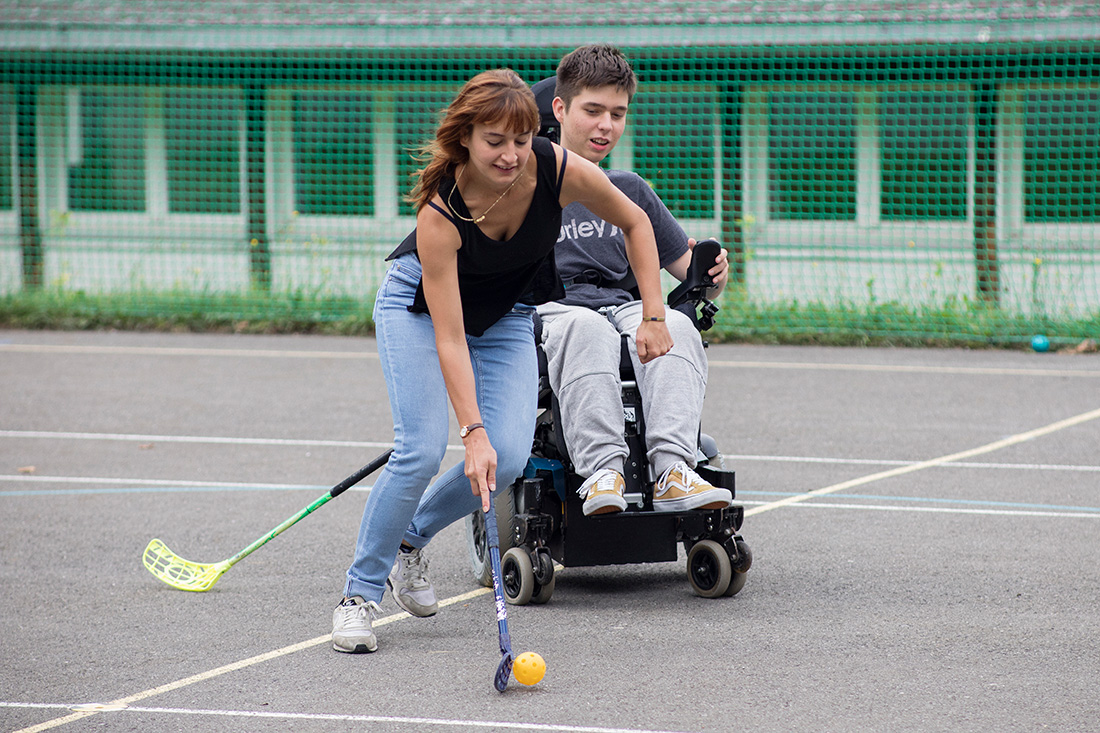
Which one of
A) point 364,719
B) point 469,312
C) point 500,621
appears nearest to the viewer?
point 364,719

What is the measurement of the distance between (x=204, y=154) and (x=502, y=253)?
15589mm

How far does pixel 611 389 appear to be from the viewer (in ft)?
A: 15.1

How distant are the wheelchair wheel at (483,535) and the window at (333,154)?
1328 centimetres

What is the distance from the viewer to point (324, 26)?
1617cm

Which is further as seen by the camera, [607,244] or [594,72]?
[607,244]

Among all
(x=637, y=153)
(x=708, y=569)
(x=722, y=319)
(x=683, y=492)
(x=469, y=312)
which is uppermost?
(x=637, y=153)

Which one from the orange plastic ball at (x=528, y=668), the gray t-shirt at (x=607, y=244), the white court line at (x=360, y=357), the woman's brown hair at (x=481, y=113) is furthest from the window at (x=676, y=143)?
the orange plastic ball at (x=528, y=668)

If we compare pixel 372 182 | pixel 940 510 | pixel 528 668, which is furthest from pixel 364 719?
pixel 372 182

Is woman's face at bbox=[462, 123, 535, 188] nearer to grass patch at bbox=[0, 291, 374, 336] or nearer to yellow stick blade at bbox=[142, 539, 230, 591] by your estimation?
yellow stick blade at bbox=[142, 539, 230, 591]

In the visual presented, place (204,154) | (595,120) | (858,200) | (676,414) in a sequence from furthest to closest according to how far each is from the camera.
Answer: (204,154), (858,200), (595,120), (676,414)

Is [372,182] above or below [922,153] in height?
below

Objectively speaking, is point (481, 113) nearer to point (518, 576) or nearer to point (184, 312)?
point (518, 576)

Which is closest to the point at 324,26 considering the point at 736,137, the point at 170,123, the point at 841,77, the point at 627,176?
the point at 170,123

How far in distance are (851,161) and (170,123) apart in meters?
9.52
